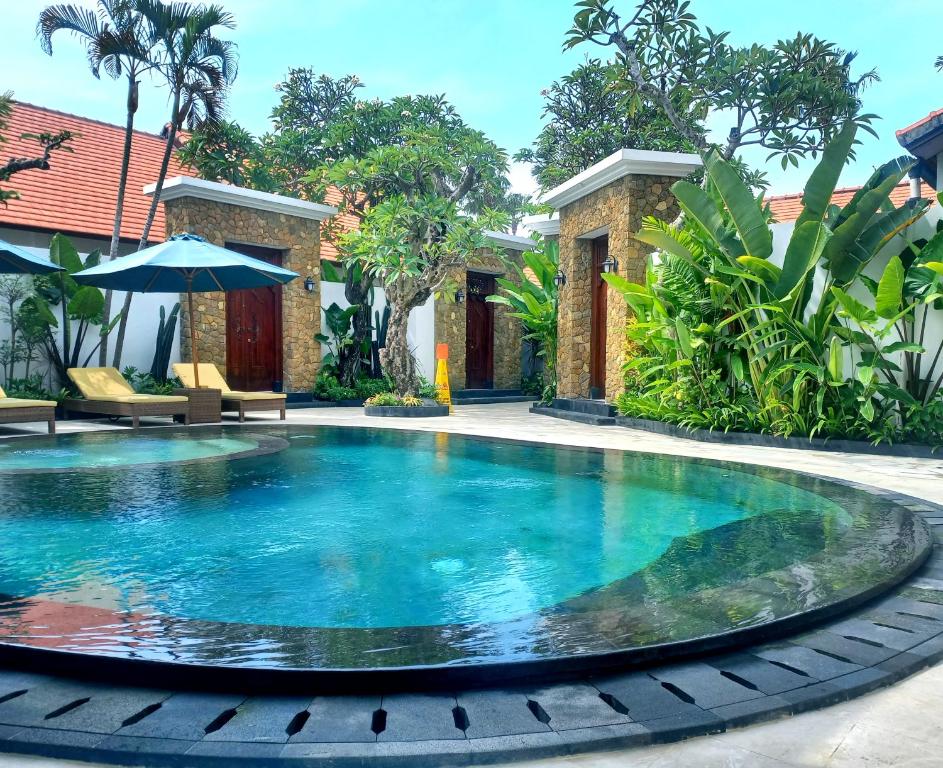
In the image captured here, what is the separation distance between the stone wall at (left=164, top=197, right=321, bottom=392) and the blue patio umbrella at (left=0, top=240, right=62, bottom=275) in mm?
4215

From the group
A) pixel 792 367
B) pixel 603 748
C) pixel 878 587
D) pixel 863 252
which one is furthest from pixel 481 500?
pixel 863 252

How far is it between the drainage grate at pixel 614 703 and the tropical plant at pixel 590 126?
18.4 metres

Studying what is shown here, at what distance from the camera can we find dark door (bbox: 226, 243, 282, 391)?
49.4 feet

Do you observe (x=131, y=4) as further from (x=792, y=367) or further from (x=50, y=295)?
(x=792, y=367)

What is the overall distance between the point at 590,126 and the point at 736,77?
5.28 meters

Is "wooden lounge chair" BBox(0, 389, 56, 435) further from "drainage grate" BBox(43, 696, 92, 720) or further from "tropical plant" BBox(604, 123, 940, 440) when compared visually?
"drainage grate" BBox(43, 696, 92, 720)

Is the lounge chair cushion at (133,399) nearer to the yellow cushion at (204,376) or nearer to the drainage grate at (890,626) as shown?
the yellow cushion at (204,376)

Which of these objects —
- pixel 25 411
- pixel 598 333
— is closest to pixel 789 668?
pixel 25 411

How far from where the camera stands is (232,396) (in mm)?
11953

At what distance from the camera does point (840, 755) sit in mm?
1942

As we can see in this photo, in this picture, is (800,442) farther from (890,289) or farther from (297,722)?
(297,722)

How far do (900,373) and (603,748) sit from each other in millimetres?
8084

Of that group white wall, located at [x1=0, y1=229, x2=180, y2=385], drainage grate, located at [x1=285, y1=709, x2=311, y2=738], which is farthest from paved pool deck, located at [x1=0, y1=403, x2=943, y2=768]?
white wall, located at [x1=0, y1=229, x2=180, y2=385]

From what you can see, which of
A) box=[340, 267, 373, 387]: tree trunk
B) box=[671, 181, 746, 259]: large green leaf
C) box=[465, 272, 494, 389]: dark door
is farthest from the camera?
box=[465, 272, 494, 389]: dark door
